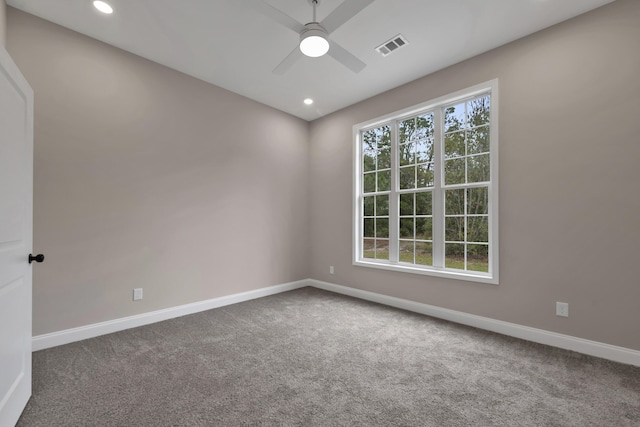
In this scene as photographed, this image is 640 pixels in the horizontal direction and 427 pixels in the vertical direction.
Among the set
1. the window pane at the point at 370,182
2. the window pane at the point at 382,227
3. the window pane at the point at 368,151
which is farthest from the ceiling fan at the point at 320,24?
the window pane at the point at 382,227

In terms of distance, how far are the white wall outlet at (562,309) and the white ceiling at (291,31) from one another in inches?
103

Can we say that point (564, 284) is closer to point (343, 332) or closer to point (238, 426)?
point (343, 332)

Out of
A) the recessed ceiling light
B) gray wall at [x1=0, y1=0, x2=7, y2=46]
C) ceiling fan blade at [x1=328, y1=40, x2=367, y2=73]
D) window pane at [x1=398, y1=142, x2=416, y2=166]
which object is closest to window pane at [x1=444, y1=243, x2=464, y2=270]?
window pane at [x1=398, y1=142, x2=416, y2=166]

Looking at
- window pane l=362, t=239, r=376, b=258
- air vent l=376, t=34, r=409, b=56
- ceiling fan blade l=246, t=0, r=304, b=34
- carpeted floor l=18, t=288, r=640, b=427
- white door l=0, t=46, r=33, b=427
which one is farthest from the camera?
window pane l=362, t=239, r=376, b=258

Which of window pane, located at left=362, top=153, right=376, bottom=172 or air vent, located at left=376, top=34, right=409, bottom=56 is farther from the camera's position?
window pane, located at left=362, top=153, right=376, bottom=172

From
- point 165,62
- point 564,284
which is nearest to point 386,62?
point 165,62

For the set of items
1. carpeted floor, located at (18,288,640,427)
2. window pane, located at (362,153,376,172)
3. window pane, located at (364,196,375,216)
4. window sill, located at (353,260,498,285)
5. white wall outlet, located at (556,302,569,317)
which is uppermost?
window pane, located at (362,153,376,172)

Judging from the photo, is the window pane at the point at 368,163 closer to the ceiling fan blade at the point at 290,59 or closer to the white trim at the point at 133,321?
the ceiling fan blade at the point at 290,59

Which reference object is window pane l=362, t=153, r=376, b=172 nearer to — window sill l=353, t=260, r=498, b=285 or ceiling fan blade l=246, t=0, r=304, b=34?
window sill l=353, t=260, r=498, b=285

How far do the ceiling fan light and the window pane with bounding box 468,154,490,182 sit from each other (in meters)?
2.09

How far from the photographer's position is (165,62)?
3.27 metres

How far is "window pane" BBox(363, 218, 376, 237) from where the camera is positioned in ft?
13.9

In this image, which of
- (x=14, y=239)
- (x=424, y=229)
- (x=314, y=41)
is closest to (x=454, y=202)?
(x=424, y=229)

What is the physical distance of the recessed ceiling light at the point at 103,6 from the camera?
238 cm
